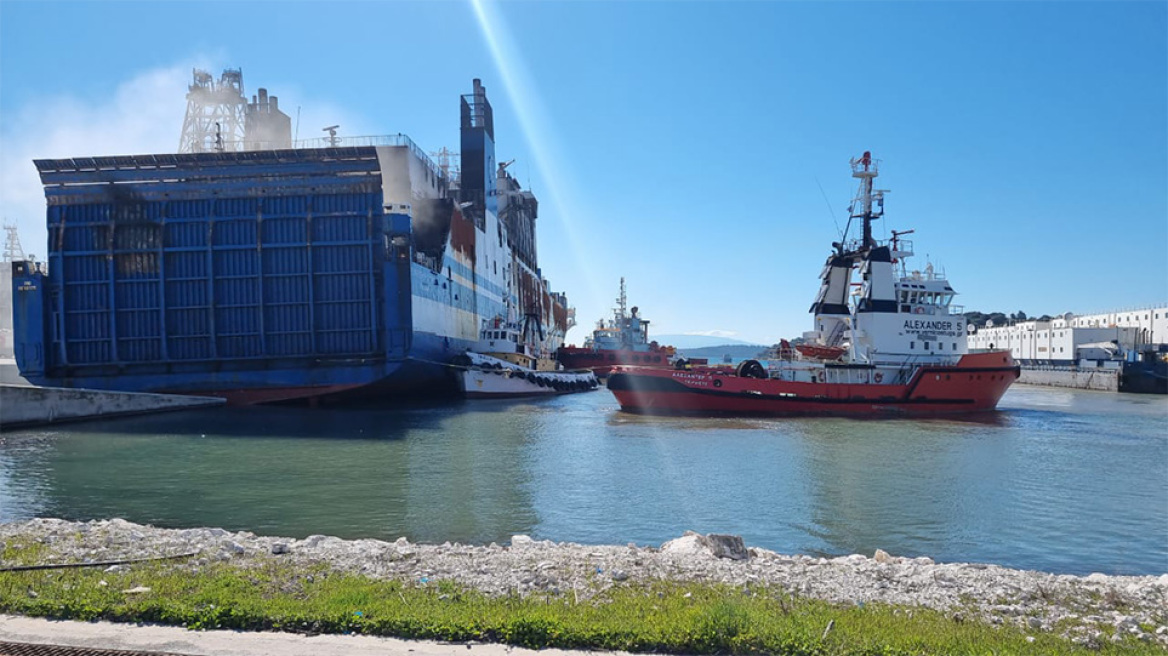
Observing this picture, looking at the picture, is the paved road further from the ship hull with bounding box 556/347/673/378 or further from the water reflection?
the ship hull with bounding box 556/347/673/378

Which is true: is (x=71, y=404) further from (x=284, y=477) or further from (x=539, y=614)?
(x=539, y=614)

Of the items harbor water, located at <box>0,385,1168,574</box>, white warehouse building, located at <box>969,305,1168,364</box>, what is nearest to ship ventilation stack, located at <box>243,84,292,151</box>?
harbor water, located at <box>0,385,1168,574</box>

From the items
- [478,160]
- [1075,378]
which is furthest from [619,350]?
[1075,378]

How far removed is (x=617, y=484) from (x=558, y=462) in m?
3.14

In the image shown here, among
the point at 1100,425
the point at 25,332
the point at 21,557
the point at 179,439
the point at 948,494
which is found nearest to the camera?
the point at 21,557

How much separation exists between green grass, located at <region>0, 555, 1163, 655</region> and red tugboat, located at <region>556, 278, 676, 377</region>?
50.7 m

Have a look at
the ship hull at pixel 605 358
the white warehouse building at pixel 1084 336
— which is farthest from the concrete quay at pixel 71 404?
the white warehouse building at pixel 1084 336

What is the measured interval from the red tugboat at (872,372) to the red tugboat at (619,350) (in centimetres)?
2710

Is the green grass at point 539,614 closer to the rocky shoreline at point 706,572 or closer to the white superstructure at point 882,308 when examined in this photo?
the rocky shoreline at point 706,572

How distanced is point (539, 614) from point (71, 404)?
87.8ft

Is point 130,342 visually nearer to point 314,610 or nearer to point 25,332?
point 25,332

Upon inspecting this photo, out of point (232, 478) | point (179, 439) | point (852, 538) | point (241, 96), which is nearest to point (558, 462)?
point (232, 478)

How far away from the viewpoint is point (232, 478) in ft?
48.3

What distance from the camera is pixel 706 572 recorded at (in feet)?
21.0
